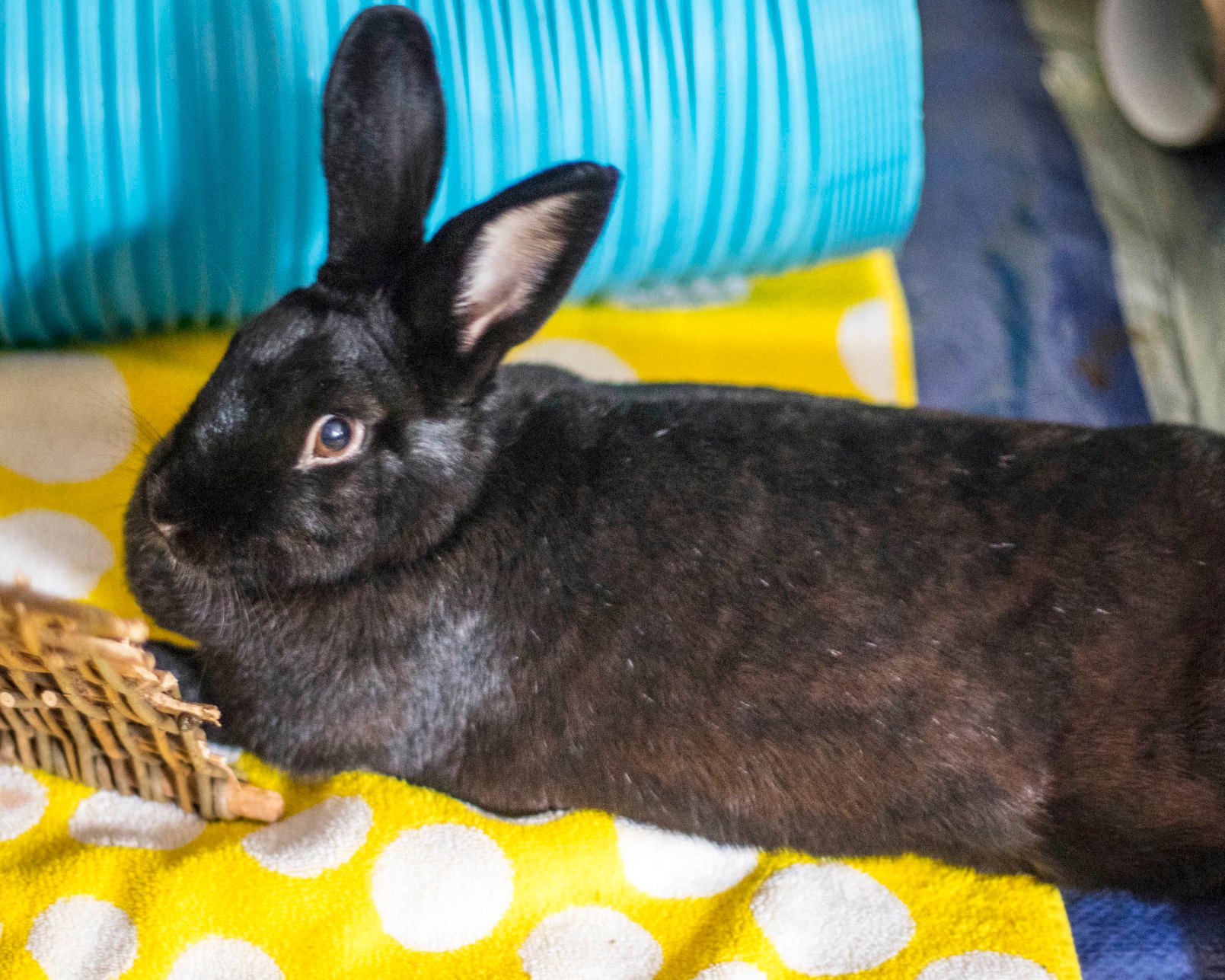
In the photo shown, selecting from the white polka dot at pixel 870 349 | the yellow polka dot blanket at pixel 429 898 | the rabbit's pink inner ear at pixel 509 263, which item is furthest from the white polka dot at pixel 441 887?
the white polka dot at pixel 870 349

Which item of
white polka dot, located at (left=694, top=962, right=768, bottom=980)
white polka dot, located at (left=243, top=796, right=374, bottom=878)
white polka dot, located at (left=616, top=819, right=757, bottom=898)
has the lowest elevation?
white polka dot, located at (left=694, top=962, right=768, bottom=980)

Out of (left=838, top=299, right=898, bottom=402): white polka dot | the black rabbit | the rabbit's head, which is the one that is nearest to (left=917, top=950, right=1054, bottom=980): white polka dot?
the black rabbit

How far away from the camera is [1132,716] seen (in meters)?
1.87

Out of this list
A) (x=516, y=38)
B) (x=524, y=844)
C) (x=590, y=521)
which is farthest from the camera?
(x=516, y=38)

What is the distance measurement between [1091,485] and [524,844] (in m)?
1.10

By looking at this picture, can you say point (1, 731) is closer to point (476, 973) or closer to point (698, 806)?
point (476, 973)

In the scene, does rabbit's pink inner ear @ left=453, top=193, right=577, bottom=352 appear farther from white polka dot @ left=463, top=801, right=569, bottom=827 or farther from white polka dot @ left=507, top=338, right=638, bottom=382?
white polka dot @ left=507, top=338, right=638, bottom=382

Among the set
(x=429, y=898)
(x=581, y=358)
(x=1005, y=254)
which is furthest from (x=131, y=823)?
(x=1005, y=254)

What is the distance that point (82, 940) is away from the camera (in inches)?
74.4

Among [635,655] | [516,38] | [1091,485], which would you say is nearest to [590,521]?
[635,655]

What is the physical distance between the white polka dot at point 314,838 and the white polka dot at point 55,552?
613mm

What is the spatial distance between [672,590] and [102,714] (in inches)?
33.3

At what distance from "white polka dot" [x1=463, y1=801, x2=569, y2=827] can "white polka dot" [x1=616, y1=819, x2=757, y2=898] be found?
11 centimetres

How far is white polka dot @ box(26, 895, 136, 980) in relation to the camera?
185cm
